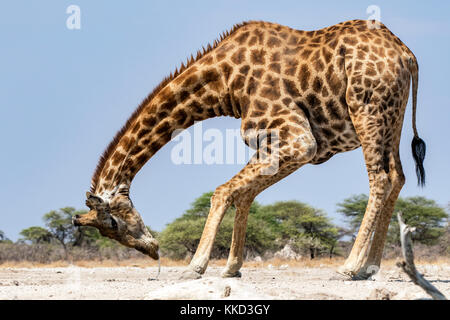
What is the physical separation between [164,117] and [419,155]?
444 centimetres

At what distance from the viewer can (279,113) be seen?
8.54 meters

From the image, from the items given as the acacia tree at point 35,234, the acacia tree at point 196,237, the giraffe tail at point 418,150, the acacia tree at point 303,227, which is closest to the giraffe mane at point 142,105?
the giraffe tail at point 418,150

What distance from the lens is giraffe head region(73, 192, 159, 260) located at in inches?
357

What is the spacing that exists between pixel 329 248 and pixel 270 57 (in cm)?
1954

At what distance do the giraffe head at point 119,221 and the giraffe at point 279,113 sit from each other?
17 millimetres

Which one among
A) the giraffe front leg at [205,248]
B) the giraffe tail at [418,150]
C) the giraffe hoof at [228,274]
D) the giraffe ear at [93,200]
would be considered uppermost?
the giraffe tail at [418,150]

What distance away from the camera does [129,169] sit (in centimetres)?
939

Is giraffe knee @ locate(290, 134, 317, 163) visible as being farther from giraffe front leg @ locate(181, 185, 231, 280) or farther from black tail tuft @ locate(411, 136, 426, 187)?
black tail tuft @ locate(411, 136, 426, 187)

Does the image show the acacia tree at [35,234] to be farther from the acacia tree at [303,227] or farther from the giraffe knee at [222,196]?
the giraffe knee at [222,196]

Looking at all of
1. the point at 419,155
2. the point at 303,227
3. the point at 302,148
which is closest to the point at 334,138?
the point at 302,148

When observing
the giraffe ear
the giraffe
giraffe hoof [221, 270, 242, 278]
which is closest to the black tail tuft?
the giraffe

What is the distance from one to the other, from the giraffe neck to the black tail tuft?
330 centimetres

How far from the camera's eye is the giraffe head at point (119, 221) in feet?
29.7
